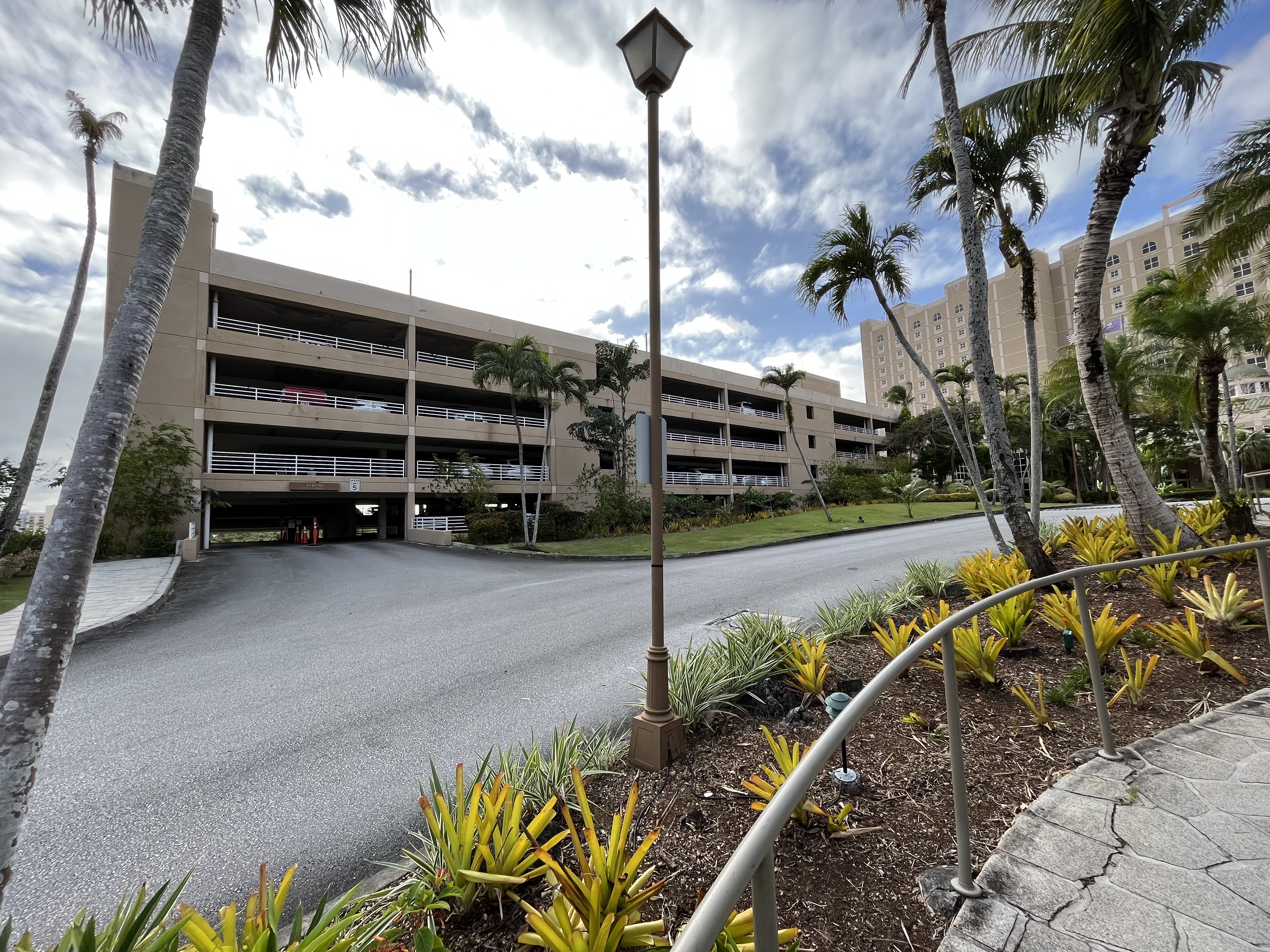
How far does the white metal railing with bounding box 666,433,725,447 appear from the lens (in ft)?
103

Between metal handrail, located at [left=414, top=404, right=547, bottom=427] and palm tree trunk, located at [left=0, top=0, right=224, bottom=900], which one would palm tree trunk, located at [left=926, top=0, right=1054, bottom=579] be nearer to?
palm tree trunk, located at [left=0, top=0, right=224, bottom=900]

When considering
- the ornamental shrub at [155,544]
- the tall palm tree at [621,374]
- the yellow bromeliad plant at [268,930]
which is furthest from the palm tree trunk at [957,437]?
the ornamental shrub at [155,544]

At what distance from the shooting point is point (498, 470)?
24797 mm

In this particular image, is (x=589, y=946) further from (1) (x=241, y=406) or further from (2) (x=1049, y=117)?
(1) (x=241, y=406)

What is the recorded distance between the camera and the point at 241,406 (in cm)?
1930

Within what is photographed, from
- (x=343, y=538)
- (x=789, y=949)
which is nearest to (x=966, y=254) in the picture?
(x=789, y=949)

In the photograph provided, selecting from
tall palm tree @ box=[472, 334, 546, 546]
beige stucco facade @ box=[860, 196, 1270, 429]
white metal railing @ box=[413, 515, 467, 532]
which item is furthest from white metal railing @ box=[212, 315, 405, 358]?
beige stucco facade @ box=[860, 196, 1270, 429]

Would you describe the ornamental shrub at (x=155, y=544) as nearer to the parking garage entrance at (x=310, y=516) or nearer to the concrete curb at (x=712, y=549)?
the parking garage entrance at (x=310, y=516)

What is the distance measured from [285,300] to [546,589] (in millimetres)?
18198

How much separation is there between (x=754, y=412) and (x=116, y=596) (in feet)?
114

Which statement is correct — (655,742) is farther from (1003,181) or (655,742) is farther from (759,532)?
(759,532)

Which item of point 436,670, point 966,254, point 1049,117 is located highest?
point 1049,117

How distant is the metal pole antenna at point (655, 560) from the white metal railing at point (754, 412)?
3278 cm

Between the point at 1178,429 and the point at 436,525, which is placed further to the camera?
the point at 1178,429
